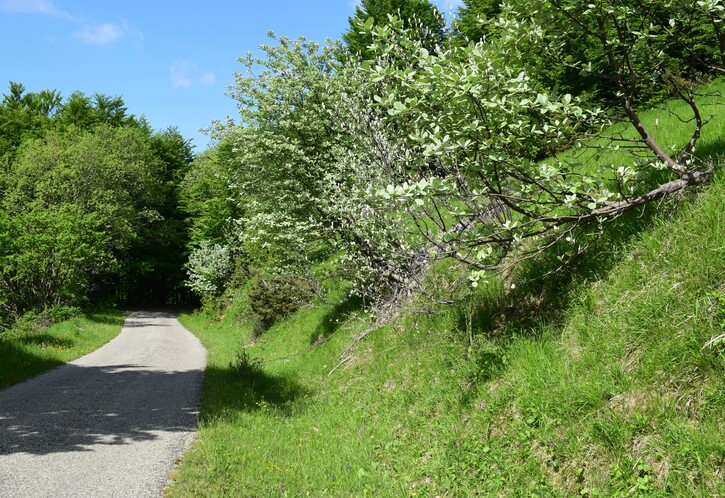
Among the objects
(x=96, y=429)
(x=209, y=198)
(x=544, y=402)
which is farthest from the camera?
(x=209, y=198)

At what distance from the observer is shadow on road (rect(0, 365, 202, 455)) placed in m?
7.23

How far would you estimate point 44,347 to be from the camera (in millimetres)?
16453

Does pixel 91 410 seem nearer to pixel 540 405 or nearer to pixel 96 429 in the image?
pixel 96 429

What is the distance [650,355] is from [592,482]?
110 centimetres

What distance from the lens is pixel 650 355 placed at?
4.07 meters

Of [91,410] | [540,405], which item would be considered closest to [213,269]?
[91,410]

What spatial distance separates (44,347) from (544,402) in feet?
55.2

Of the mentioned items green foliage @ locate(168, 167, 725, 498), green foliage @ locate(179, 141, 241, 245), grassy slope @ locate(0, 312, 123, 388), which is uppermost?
green foliage @ locate(179, 141, 241, 245)

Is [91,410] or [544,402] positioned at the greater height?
[544,402]

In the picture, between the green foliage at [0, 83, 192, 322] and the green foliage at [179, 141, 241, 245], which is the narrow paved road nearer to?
the green foliage at [0, 83, 192, 322]

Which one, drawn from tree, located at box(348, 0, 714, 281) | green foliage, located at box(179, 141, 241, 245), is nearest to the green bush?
tree, located at box(348, 0, 714, 281)

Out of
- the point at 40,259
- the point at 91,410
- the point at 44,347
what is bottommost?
the point at 44,347

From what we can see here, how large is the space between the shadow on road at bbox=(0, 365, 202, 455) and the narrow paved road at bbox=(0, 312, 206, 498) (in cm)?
1

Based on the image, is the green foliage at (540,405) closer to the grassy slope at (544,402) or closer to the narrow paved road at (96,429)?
the grassy slope at (544,402)
